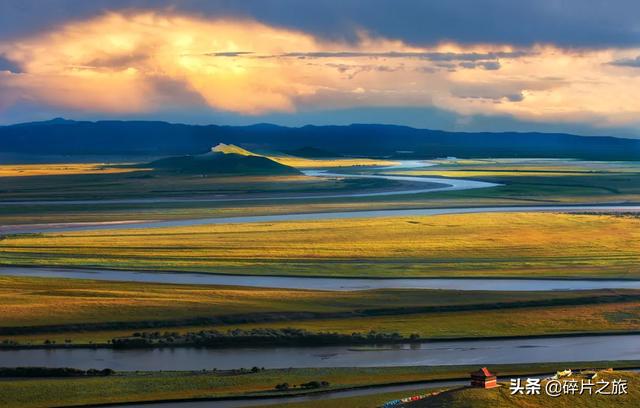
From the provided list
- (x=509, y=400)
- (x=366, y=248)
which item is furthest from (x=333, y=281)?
(x=509, y=400)

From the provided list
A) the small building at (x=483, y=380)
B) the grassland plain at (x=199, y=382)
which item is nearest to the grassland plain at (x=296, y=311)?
the grassland plain at (x=199, y=382)

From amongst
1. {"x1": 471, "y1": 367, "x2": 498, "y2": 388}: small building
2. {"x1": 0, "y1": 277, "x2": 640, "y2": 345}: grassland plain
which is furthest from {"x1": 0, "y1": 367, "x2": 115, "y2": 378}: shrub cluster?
{"x1": 471, "y1": 367, "x2": 498, "y2": 388}: small building

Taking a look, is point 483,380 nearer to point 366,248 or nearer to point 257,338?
point 257,338

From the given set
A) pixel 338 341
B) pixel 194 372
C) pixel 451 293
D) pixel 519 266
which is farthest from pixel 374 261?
pixel 194 372

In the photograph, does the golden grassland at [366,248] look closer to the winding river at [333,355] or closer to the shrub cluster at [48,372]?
the winding river at [333,355]

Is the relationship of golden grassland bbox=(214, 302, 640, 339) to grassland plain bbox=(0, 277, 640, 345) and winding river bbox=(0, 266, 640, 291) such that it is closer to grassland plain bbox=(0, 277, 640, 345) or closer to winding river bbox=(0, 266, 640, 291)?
grassland plain bbox=(0, 277, 640, 345)

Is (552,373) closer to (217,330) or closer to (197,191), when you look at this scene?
(217,330)
